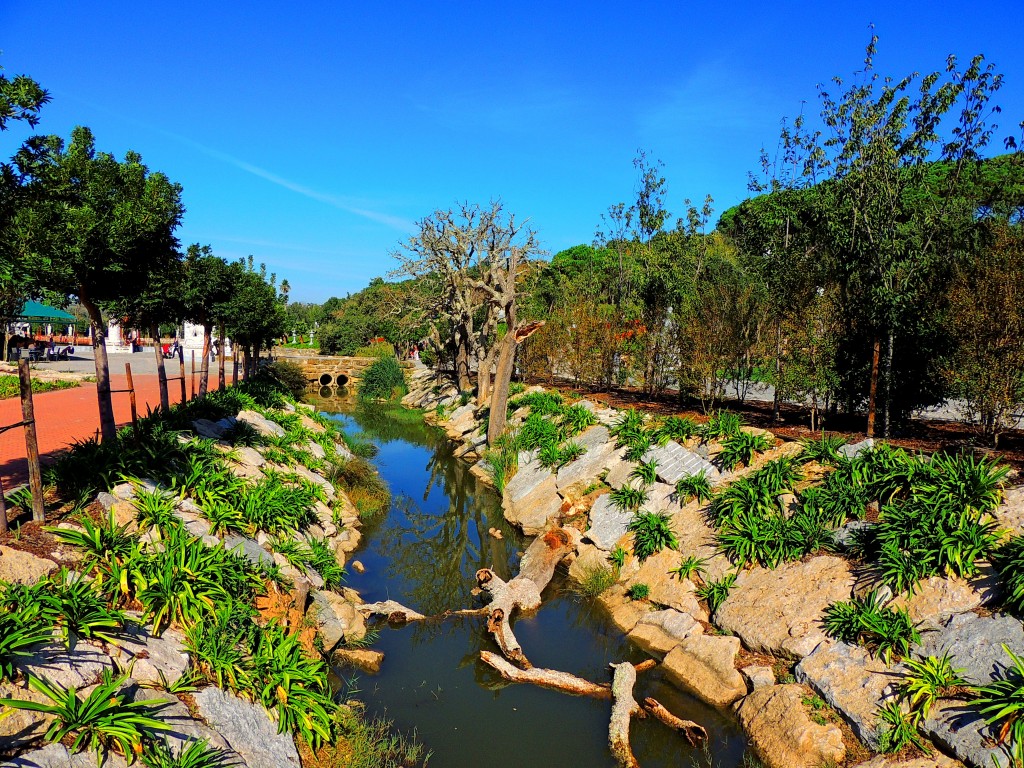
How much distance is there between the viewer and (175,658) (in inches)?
232

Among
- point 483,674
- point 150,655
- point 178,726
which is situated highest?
point 150,655

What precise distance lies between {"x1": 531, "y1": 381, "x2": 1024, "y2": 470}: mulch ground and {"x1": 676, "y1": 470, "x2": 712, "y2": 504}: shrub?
2061 millimetres

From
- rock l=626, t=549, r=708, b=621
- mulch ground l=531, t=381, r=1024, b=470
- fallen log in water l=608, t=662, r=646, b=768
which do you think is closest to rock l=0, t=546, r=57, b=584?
fallen log in water l=608, t=662, r=646, b=768

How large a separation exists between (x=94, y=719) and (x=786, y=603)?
7.77 meters

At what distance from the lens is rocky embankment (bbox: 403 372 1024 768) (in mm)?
6250

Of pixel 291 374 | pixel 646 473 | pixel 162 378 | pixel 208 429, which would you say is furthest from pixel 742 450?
pixel 291 374

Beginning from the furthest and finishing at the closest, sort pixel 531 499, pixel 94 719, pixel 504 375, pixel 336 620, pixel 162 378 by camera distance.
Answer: pixel 504 375 → pixel 531 499 → pixel 162 378 → pixel 336 620 → pixel 94 719

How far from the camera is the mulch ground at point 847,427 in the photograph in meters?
10.6

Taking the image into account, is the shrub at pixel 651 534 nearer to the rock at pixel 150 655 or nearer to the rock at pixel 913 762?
the rock at pixel 913 762

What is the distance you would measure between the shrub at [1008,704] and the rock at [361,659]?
22.0 feet

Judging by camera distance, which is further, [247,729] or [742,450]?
[742,450]

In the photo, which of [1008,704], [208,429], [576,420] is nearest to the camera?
[1008,704]

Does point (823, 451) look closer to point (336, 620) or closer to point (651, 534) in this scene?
point (651, 534)

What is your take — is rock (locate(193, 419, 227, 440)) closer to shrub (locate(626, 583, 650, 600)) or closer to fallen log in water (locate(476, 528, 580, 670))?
fallen log in water (locate(476, 528, 580, 670))
